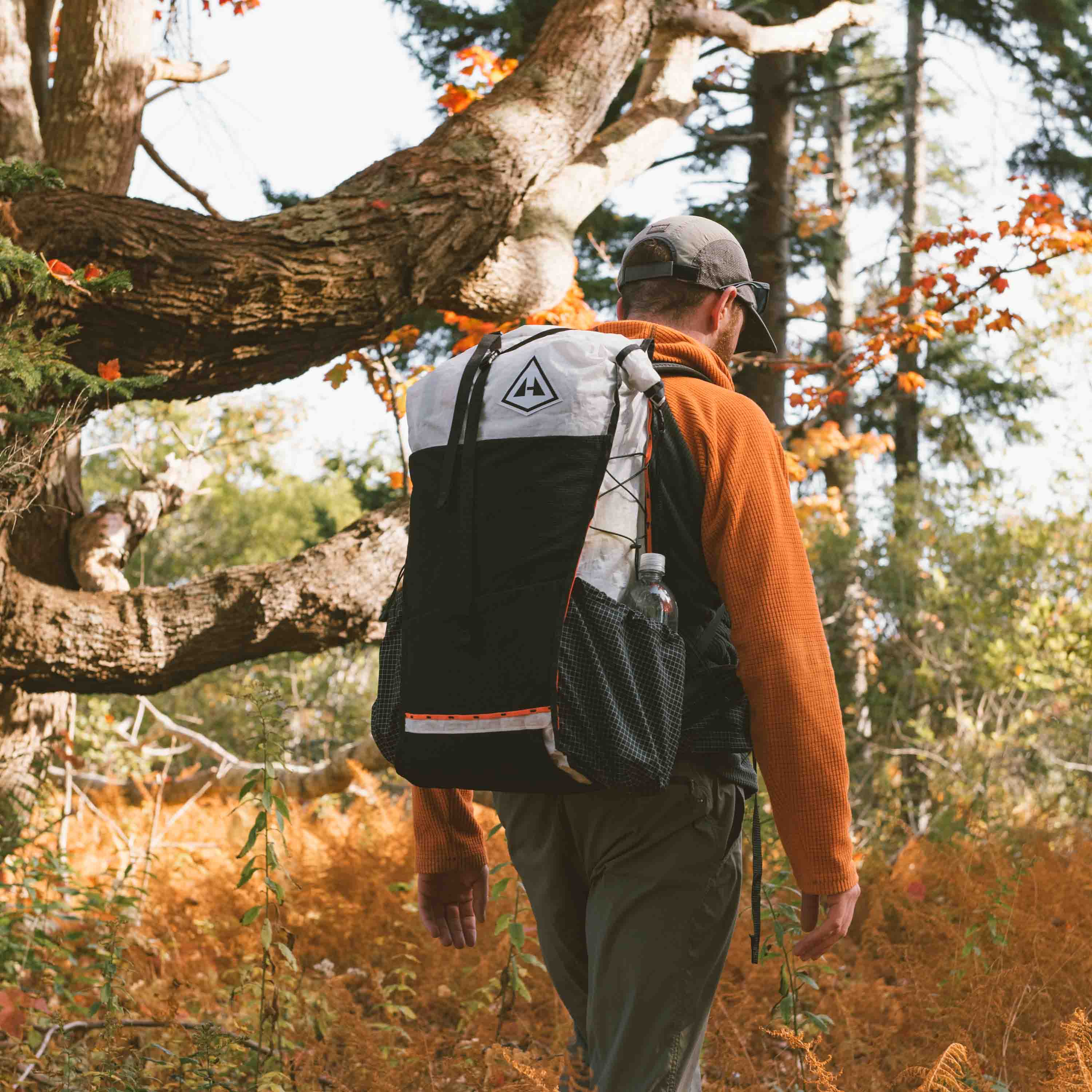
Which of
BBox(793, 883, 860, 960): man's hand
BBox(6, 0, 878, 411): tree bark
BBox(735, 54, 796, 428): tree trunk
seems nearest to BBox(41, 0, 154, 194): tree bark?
BBox(6, 0, 878, 411): tree bark

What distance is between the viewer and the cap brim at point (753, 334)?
2.25 meters

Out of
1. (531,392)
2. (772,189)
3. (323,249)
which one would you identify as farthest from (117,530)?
(772,189)

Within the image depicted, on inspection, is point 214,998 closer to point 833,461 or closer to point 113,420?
point 833,461

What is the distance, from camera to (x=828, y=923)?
182 centimetres

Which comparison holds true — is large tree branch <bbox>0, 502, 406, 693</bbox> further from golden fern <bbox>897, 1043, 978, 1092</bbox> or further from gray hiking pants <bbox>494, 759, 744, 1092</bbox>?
golden fern <bbox>897, 1043, 978, 1092</bbox>

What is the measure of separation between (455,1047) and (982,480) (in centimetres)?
1156

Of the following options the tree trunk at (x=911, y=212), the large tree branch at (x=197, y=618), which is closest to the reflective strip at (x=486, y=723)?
the large tree branch at (x=197, y=618)

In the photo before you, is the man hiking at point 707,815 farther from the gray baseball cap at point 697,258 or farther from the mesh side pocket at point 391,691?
the mesh side pocket at point 391,691

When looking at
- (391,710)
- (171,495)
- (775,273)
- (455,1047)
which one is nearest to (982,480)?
(775,273)

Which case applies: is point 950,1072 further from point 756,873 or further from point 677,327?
point 677,327

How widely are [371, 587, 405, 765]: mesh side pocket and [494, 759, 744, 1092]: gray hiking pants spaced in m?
0.27

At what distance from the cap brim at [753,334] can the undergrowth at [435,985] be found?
4.71ft

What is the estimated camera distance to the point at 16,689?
4.59 m

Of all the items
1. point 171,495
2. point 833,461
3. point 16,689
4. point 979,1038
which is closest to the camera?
point 979,1038
